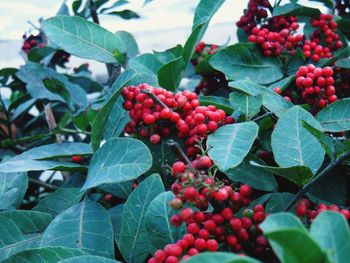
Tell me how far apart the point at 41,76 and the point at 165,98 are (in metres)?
0.73

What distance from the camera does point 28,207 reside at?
137 cm

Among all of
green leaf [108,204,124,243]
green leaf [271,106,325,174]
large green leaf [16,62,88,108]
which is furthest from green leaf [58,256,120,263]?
large green leaf [16,62,88,108]

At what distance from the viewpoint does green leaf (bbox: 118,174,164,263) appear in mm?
771

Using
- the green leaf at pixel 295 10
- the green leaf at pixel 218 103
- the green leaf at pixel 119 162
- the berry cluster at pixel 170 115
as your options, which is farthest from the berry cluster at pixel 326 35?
the green leaf at pixel 119 162

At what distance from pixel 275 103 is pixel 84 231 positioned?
343 mm

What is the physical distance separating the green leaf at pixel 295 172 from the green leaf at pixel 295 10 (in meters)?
0.52

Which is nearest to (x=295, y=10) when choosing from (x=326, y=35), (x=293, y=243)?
(x=326, y=35)

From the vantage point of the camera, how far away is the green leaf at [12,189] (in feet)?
3.13

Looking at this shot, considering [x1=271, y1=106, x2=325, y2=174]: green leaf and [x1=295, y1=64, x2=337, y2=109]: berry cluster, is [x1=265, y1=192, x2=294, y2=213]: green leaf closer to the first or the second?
[x1=271, y1=106, x2=325, y2=174]: green leaf

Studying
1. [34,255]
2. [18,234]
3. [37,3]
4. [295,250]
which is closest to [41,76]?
[18,234]

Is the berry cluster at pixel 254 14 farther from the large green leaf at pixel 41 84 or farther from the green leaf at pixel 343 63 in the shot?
the large green leaf at pixel 41 84

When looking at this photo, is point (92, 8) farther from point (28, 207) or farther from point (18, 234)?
point (18, 234)

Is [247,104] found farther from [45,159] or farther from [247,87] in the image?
[45,159]

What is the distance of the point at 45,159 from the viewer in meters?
0.94
